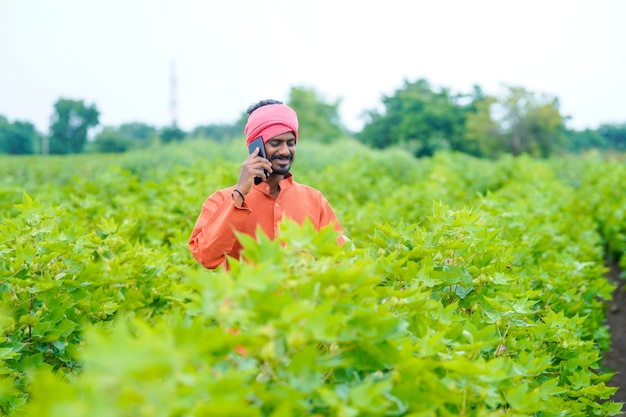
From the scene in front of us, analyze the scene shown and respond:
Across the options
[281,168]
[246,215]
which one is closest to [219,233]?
[246,215]

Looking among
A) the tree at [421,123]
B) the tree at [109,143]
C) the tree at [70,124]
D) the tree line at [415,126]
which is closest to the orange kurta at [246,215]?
the tree line at [415,126]

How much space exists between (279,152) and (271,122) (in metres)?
0.14

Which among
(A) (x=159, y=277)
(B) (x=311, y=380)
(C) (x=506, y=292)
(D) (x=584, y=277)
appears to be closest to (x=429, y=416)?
(B) (x=311, y=380)

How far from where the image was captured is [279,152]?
2.91m

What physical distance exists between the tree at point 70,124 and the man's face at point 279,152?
5399 centimetres

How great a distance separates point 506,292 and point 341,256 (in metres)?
1.15

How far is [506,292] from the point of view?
2596mm

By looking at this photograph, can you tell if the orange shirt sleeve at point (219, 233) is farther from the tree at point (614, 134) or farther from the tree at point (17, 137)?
the tree at point (614, 134)

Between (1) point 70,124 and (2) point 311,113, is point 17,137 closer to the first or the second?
(1) point 70,124

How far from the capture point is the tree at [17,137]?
57.7m

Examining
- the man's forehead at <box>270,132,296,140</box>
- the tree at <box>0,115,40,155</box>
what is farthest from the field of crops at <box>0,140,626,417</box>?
the tree at <box>0,115,40,155</box>

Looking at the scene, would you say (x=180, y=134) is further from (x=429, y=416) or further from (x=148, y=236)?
(x=429, y=416)

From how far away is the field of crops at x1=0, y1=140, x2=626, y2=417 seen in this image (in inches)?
46.6

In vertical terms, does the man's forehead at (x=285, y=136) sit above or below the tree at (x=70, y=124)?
below
